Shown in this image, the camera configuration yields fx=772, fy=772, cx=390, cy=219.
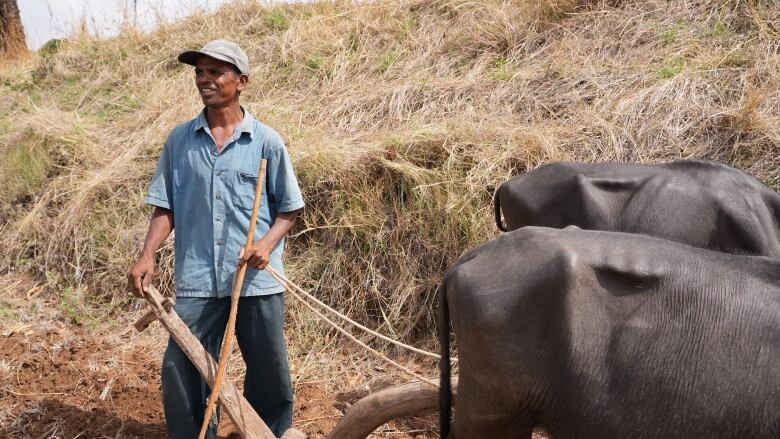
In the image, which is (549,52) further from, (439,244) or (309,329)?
(309,329)

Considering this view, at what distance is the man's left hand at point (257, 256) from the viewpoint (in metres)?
3.60

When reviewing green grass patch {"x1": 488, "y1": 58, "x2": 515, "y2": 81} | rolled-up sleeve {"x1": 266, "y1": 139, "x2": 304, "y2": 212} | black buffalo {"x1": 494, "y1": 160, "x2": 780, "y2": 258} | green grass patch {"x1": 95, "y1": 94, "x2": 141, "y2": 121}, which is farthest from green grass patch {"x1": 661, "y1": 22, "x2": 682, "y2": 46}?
green grass patch {"x1": 95, "y1": 94, "x2": 141, "y2": 121}

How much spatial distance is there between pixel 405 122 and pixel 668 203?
3.54 metres

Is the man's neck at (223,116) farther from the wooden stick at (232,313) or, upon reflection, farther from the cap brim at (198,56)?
the wooden stick at (232,313)

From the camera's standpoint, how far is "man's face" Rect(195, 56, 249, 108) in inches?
152

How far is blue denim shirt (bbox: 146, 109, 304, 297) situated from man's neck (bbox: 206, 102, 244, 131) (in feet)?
0.11

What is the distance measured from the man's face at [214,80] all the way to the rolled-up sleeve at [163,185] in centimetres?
34

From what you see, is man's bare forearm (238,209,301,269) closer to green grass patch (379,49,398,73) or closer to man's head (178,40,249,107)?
man's head (178,40,249,107)

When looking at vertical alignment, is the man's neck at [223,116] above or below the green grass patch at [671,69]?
above

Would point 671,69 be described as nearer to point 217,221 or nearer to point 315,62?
point 315,62

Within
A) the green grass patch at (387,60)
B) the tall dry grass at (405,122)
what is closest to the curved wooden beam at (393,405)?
the tall dry grass at (405,122)

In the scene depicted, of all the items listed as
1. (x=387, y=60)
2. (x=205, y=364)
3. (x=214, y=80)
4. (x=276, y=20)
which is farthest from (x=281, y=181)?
(x=276, y=20)

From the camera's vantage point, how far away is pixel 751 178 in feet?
15.3

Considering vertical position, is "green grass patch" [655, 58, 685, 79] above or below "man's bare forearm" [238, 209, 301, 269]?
above
